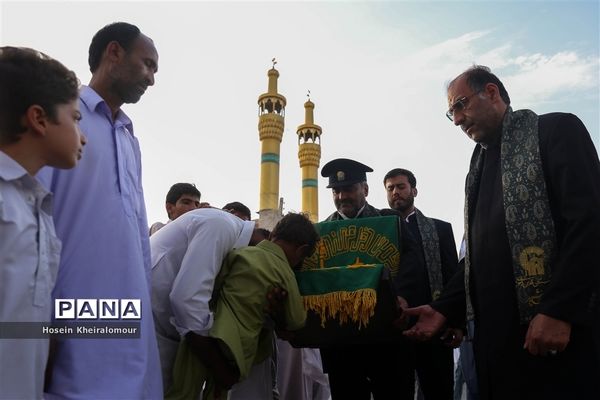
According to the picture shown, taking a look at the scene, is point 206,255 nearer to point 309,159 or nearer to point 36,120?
point 36,120

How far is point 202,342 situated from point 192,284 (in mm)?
234

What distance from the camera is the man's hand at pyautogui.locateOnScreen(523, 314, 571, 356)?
1.66 m

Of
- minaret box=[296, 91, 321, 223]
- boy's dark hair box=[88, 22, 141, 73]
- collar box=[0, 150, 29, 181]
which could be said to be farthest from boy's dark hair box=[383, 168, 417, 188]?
minaret box=[296, 91, 321, 223]

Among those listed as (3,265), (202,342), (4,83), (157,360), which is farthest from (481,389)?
(4,83)

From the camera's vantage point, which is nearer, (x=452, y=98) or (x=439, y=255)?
(x=452, y=98)

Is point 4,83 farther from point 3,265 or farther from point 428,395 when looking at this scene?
point 428,395

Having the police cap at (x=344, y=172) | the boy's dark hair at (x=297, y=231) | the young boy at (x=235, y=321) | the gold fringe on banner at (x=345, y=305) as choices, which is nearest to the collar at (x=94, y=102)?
the young boy at (x=235, y=321)

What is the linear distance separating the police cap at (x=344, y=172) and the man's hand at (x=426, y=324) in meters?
1.24

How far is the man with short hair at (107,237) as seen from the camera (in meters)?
1.42

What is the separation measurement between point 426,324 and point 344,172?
1.36 meters

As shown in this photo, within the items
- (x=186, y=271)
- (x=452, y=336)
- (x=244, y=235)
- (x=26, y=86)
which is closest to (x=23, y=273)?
(x=26, y=86)

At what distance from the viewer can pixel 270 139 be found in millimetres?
21516

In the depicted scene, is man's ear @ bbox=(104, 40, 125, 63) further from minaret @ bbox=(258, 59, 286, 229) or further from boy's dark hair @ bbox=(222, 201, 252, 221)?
minaret @ bbox=(258, 59, 286, 229)

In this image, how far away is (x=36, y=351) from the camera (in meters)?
1.19
